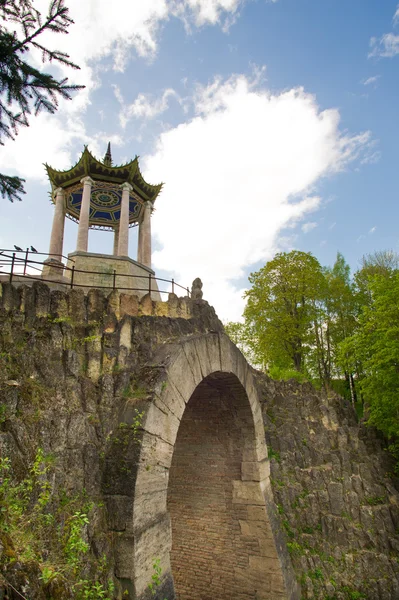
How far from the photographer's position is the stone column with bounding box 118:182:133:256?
1770 centimetres

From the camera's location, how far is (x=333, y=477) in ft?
31.8

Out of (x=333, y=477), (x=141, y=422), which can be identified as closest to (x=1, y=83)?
(x=141, y=422)

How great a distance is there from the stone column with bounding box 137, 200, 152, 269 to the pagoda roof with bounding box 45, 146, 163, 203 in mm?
1034

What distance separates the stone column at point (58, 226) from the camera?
18.3 metres

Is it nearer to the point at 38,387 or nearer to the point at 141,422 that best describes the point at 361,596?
the point at 141,422

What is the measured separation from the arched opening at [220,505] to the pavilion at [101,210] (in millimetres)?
9889

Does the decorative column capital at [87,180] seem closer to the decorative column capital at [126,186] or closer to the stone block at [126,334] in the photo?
the decorative column capital at [126,186]

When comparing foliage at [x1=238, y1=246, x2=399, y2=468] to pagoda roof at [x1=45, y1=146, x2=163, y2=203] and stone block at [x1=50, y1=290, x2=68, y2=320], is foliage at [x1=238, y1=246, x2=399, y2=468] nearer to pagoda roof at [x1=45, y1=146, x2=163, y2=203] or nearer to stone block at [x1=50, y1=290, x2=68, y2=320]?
pagoda roof at [x1=45, y1=146, x2=163, y2=203]

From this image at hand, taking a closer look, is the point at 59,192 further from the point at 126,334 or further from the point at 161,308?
the point at 126,334

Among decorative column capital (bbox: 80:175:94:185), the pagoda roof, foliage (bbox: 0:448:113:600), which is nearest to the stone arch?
foliage (bbox: 0:448:113:600)

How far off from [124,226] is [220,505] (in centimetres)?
1412

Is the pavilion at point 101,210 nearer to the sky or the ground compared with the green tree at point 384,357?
nearer to the sky

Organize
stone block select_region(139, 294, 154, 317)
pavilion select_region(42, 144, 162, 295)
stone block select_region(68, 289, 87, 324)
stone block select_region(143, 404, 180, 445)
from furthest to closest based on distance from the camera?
pavilion select_region(42, 144, 162, 295) < stone block select_region(139, 294, 154, 317) < stone block select_region(68, 289, 87, 324) < stone block select_region(143, 404, 180, 445)

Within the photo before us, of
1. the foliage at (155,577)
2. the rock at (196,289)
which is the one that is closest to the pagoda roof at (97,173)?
the rock at (196,289)
